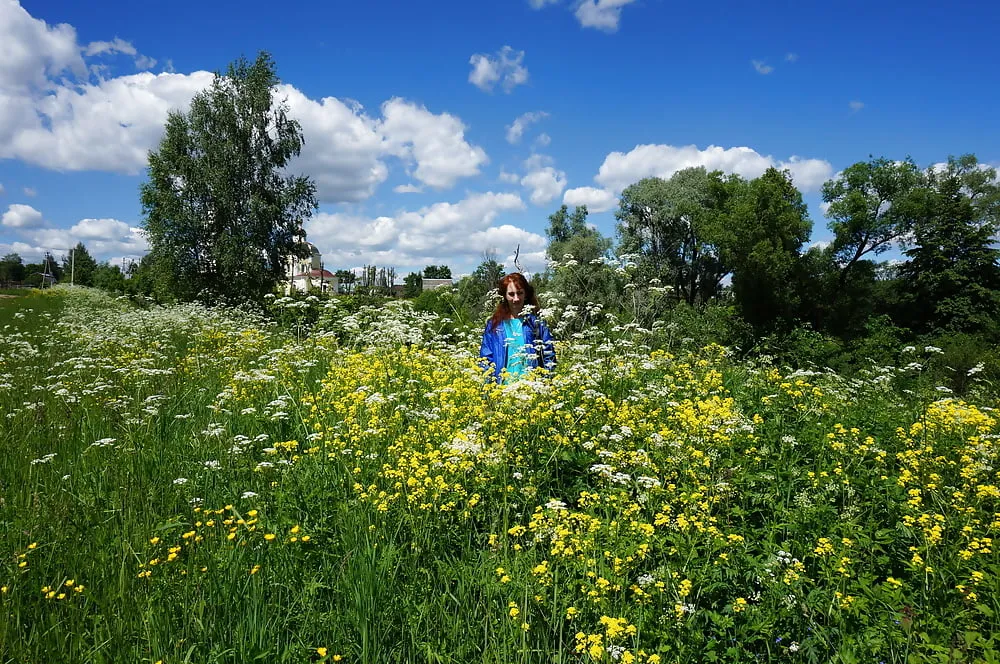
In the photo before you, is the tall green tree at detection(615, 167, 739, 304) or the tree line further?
the tall green tree at detection(615, 167, 739, 304)

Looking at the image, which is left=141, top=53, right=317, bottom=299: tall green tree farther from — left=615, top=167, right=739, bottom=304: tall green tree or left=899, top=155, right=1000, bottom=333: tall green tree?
left=899, top=155, right=1000, bottom=333: tall green tree

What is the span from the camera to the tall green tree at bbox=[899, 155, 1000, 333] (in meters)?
36.5

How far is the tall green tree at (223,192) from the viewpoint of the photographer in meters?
30.0

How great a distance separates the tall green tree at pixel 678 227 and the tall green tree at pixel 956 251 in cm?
1293

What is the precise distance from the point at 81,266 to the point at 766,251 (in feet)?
330

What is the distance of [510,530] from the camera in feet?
9.96

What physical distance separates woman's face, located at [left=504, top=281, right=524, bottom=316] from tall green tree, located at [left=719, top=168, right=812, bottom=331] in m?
32.2

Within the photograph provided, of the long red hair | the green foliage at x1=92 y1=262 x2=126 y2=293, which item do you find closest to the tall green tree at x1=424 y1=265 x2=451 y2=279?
the green foliage at x1=92 y1=262 x2=126 y2=293

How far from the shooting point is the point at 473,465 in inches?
148

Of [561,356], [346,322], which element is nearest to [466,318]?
[346,322]

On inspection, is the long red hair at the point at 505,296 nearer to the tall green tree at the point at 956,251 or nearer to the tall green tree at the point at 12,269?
the tall green tree at the point at 956,251

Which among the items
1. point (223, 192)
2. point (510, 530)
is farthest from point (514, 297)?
point (223, 192)

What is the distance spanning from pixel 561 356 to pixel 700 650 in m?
5.22

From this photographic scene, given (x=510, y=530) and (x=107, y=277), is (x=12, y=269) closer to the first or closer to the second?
(x=107, y=277)
